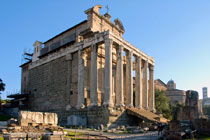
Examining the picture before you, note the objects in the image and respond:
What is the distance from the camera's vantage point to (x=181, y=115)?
19656 millimetres

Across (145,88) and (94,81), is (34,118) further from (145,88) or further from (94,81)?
(145,88)

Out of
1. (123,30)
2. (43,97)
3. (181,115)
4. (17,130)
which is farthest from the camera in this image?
(123,30)

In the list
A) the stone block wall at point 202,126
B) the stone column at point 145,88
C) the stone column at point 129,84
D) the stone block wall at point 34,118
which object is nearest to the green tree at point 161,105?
the stone column at point 145,88

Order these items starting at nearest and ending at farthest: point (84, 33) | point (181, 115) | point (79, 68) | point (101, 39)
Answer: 1. point (181, 115)
2. point (101, 39)
3. point (79, 68)
4. point (84, 33)

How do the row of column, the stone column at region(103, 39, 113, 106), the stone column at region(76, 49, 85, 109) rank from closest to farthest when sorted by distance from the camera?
the stone column at region(103, 39, 113, 106) < the row of column < the stone column at region(76, 49, 85, 109)

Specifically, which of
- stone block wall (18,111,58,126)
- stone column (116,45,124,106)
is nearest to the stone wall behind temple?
stone column (116,45,124,106)

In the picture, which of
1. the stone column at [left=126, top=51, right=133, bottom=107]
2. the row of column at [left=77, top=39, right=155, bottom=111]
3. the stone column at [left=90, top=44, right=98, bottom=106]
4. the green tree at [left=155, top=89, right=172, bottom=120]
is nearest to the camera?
the row of column at [left=77, top=39, right=155, bottom=111]

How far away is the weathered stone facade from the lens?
1034 inches

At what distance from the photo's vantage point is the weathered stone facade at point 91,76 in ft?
86.2

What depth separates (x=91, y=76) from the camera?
1091 inches

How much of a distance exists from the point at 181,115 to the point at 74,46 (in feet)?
55.6

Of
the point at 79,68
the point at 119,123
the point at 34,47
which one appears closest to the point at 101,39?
the point at 79,68

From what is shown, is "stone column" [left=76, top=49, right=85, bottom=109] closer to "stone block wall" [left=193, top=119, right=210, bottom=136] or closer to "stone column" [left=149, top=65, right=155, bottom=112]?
"stone column" [left=149, top=65, right=155, bottom=112]

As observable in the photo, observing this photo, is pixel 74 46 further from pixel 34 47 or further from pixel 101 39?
pixel 34 47
